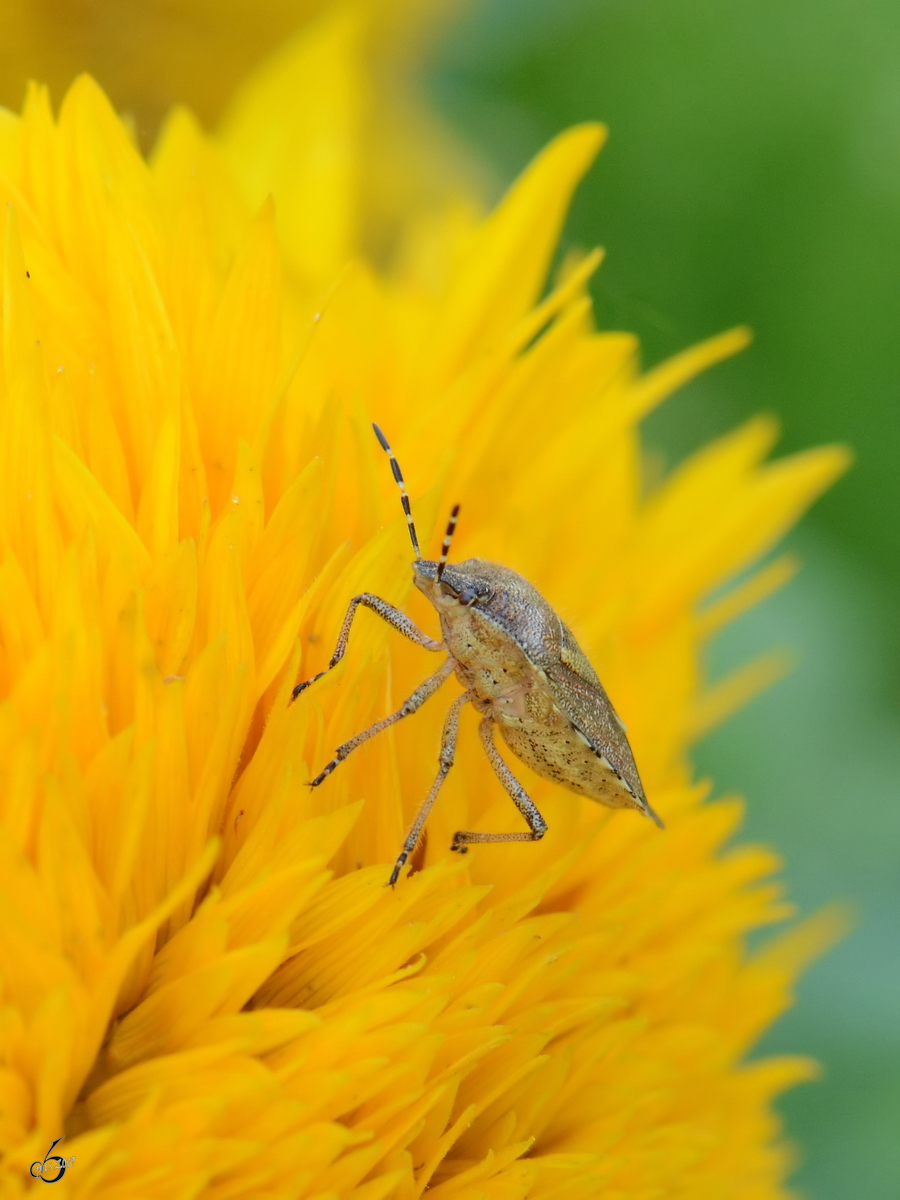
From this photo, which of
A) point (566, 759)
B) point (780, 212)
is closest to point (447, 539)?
point (566, 759)

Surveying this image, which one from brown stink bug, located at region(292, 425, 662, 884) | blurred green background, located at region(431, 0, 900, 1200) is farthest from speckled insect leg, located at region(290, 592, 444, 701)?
blurred green background, located at region(431, 0, 900, 1200)

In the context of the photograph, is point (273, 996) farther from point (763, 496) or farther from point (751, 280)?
point (751, 280)

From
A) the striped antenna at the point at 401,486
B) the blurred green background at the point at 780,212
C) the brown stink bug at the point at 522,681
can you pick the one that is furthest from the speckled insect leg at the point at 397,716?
the blurred green background at the point at 780,212

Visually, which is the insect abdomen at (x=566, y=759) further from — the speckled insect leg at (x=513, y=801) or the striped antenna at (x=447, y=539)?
the striped antenna at (x=447, y=539)

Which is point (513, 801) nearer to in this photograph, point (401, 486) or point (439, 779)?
point (439, 779)

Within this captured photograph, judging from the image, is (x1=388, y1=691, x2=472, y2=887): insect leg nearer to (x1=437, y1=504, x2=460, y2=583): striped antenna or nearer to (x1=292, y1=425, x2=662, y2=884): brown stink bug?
(x1=292, y1=425, x2=662, y2=884): brown stink bug

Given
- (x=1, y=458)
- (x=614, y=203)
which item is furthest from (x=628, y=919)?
(x=614, y=203)
